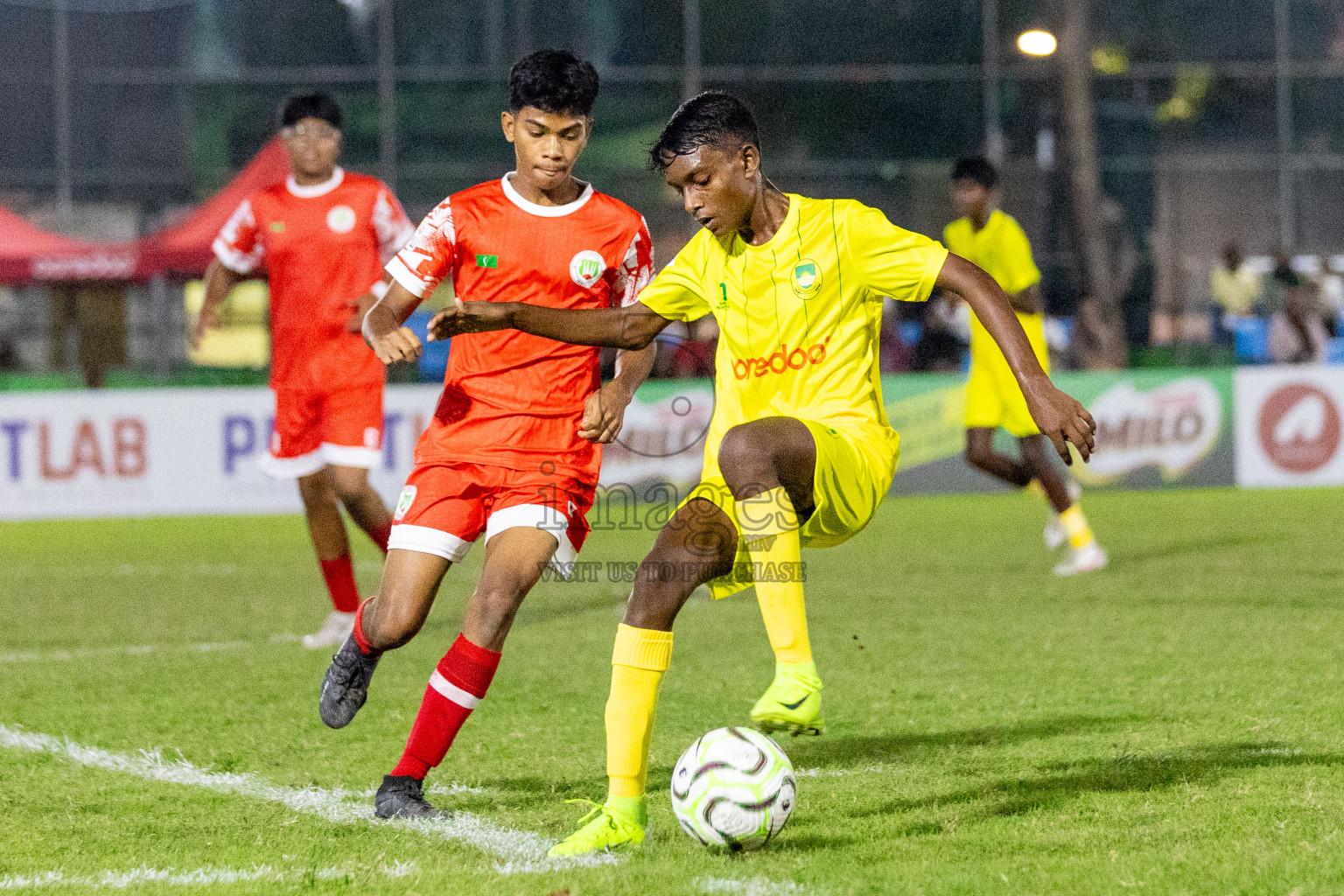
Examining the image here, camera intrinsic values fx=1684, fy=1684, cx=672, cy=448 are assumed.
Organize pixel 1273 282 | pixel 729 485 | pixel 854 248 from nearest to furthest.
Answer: pixel 729 485 < pixel 854 248 < pixel 1273 282

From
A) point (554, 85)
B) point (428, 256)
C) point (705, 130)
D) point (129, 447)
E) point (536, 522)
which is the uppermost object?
point (554, 85)

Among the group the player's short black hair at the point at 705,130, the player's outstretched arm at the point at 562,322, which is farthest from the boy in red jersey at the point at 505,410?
→ the player's short black hair at the point at 705,130

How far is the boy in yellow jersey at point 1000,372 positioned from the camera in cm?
920

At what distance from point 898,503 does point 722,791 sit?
1086 centimetres

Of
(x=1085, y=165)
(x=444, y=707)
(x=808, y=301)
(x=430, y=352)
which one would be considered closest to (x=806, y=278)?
(x=808, y=301)

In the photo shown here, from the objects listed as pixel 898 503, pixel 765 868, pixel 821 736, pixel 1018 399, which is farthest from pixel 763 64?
pixel 765 868

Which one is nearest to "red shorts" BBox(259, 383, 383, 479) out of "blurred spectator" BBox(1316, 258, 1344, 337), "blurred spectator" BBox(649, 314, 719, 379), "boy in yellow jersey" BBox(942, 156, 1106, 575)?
"boy in yellow jersey" BBox(942, 156, 1106, 575)

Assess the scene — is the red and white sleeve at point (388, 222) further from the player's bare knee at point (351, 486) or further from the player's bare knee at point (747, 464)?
the player's bare knee at point (747, 464)

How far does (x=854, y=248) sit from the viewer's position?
4207 mm

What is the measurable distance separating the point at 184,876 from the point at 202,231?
1559 cm

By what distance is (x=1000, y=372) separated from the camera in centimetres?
935

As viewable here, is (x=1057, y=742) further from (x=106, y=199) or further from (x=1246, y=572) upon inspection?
(x=106, y=199)

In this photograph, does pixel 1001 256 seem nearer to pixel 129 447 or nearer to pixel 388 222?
pixel 388 222

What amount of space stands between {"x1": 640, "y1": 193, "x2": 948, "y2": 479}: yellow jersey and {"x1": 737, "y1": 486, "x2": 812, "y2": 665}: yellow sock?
1.01ft
